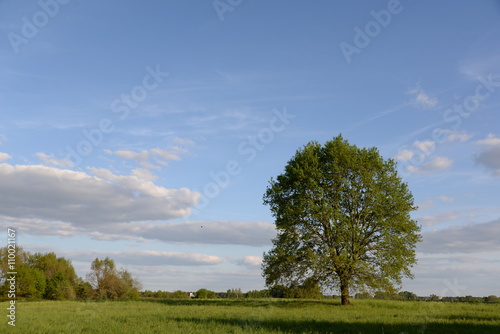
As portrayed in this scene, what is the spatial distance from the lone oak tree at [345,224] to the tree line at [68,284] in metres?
46.9

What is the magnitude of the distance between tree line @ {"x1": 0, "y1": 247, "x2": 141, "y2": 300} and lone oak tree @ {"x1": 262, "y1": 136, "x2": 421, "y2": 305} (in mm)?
46911

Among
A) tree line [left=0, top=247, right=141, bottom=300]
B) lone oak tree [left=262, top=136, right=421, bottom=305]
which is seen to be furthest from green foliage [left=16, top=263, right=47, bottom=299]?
lone oak tree [left=262, top=136, right=421, bottom=305]

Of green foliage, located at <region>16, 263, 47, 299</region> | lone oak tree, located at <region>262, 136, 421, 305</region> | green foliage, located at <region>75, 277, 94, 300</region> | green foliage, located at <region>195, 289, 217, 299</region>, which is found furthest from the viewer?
green foliage, located at <region>16, 263, 47, 299</region>

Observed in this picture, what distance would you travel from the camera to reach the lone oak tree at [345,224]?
3503cm

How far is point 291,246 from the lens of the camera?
37188 mm

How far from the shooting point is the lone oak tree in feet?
115

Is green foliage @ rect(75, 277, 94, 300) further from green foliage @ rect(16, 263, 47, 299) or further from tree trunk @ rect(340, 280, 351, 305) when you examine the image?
tree trunk @ rect(340, 280, 351, 305)

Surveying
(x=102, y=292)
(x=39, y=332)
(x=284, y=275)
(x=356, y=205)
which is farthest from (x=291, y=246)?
(x=102, y=292)

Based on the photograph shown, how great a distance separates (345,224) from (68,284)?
71213 millimetres

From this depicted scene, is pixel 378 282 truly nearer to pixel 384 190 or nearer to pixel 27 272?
pixel 384 190

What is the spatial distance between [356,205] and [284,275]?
364 inches

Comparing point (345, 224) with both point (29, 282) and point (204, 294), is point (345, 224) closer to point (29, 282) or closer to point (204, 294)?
point (204, 294)

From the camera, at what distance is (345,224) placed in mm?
34688

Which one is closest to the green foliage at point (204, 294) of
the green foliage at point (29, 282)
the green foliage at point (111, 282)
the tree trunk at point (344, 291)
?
the green foliage at point (111, 282)
